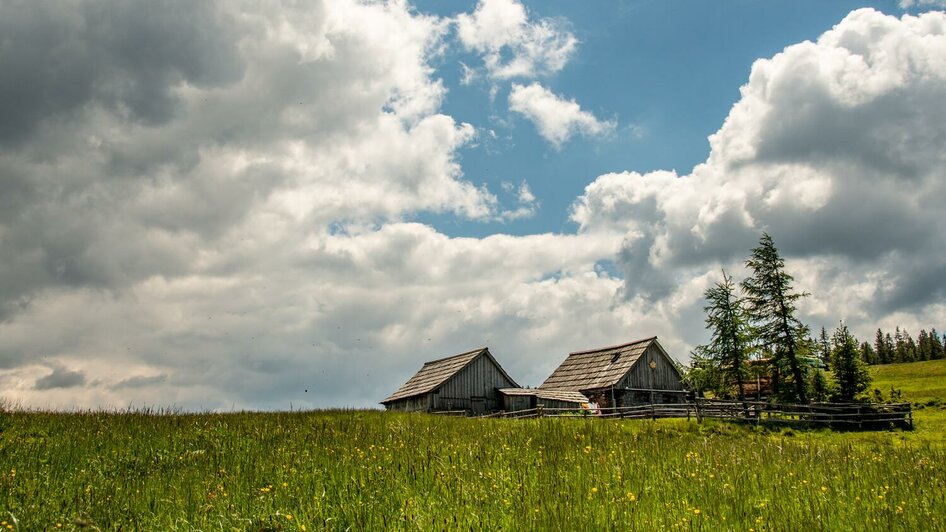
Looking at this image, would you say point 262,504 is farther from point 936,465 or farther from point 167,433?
point 936,465

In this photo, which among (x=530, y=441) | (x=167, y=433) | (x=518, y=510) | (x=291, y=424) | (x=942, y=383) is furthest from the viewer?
(x=942, y=383)

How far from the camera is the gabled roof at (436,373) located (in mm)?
44688

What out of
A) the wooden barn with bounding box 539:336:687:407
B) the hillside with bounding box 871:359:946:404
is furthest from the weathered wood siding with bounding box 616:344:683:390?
the hillside with bounding box 871:359:946:404

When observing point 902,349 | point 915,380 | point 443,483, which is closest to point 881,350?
point 902,349

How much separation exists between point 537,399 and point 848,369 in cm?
2004

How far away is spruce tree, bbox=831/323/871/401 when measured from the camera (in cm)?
3759

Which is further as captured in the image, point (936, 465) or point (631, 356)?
point (631, 356)

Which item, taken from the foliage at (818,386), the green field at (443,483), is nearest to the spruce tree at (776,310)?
the foliage at (818,386)

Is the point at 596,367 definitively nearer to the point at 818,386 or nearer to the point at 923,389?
the point at 818,386

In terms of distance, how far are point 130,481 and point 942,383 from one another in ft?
262

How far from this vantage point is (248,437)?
490 inches

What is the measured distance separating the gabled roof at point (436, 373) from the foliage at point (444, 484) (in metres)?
32.0

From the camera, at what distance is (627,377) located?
4550 centimetres

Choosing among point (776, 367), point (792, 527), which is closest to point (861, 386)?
point (776, 367)
